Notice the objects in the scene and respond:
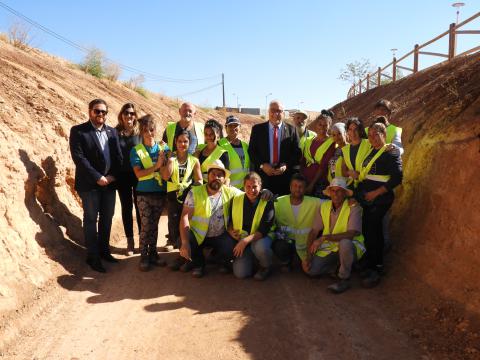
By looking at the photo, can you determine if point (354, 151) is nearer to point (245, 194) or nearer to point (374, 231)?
point (374, 231)

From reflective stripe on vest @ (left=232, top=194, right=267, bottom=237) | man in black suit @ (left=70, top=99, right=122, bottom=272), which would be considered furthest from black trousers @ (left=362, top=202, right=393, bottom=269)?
man in black suit @ (left=70, top=99, right=122, bottom=272)

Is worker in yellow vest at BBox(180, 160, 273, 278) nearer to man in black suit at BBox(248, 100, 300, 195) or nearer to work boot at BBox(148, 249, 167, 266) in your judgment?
work boot at BBox(148, 249, 167, 266)

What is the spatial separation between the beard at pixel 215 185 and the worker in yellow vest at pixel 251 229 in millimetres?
270

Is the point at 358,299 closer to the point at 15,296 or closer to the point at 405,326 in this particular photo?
the point at 405,326

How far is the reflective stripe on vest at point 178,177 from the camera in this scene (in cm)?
567

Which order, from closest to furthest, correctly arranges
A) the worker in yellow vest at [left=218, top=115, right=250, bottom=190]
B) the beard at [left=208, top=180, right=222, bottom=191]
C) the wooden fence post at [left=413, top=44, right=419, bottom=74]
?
the beard at [left=208, top=180, right=222, bottom=191]
the worker in yellow vest at [left=218, top=115, right=250, bottom=190]
the wooden fence post at [left=413, top=44, right=419, bottom=74]

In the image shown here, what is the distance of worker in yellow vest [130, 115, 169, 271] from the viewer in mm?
5617

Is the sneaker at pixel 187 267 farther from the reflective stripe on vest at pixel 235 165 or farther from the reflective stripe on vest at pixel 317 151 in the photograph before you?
the reflective stripe on vest at pixel 317 151

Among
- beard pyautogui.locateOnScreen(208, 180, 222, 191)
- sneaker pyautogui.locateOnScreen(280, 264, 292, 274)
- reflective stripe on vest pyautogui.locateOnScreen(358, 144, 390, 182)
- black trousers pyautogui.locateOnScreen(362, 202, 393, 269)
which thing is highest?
reflective stripe on vest pyautogui.locateOnScreen(358, 144, 390, 182)

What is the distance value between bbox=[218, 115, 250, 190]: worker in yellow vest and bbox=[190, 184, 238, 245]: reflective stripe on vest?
69 centimetres

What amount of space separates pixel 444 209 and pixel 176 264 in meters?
3.42

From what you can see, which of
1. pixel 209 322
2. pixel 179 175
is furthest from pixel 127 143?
pixel 209 322

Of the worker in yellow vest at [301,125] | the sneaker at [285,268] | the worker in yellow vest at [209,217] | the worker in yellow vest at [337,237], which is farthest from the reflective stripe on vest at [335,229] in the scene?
the worker in yellow vest at [301,125]

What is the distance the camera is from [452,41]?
12.4 m
